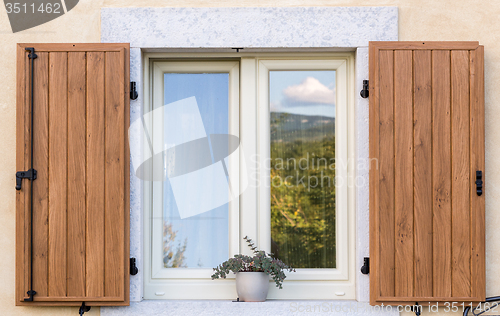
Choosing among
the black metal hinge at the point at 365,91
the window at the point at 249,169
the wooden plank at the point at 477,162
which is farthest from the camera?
the window at the point at 249,169

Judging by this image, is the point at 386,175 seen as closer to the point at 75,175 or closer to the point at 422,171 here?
the point at 422,171

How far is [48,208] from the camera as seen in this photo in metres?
2.73

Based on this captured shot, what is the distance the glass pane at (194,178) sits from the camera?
2.98m

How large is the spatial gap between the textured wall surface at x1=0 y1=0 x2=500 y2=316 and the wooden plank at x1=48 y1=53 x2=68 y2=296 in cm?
24

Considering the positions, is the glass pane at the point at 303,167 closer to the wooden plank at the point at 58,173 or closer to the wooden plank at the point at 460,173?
the wooden plank at the point at 460,173

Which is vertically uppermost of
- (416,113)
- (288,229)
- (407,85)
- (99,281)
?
(407,85)

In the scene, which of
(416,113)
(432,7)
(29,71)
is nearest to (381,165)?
(416,113)

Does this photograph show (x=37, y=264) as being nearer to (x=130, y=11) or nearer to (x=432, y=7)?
(x=130, y=11)

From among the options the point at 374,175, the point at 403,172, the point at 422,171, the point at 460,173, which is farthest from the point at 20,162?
the point at 460,173

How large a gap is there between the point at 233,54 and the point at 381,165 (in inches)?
50.3

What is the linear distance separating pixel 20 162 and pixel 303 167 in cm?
192

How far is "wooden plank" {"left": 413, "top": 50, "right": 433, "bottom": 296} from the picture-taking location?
2691mm

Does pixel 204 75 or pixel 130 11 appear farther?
pixel 204 75

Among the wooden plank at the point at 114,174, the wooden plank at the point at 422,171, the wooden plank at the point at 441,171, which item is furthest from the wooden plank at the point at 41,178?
the wooden plank at the point at 441,171
